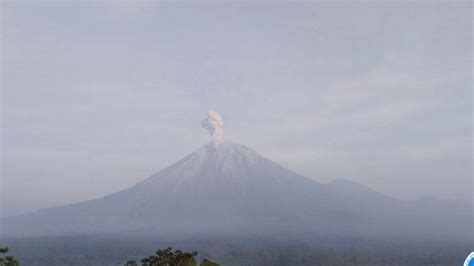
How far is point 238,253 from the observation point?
19262 cm

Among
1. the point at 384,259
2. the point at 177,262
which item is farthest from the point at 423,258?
the point at 177,262

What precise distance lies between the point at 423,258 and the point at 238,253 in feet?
197

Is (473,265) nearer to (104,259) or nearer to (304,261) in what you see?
(304,261)

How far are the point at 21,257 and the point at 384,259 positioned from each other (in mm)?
112930

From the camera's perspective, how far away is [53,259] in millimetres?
176875

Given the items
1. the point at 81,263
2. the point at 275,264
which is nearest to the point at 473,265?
the point at 275,264

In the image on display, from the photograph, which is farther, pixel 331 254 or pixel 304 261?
pixel 331 254

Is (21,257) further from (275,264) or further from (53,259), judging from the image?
(275,264)

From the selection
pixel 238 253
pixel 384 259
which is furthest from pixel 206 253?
pixel 384 259

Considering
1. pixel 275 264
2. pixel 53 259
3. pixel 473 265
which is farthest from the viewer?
pixel 53 259

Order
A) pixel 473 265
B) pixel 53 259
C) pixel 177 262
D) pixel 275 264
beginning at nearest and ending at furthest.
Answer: pixel 473 265
pixel 177 262
pixel 275 264
pixel 53 259

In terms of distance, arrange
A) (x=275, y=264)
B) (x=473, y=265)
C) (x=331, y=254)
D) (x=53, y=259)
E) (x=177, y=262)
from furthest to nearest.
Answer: (x=331, y=254), (x=53, y=259), (x=275, y=264), (x=177, y=262), (x=473, y=265)

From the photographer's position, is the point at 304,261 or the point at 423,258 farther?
the point at 423,258

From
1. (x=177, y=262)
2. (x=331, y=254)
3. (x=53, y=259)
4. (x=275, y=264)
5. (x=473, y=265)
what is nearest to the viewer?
(x=473, y=265)
